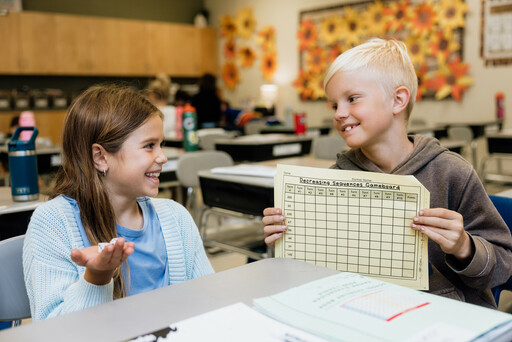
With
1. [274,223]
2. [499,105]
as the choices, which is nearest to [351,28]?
[499,105]

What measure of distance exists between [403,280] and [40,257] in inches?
27.9

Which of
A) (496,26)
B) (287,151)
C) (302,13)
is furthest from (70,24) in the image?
(496,26)

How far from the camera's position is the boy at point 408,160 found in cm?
103

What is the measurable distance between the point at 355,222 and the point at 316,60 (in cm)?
705

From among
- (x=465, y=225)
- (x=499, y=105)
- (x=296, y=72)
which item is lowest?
(x=465, y=225)

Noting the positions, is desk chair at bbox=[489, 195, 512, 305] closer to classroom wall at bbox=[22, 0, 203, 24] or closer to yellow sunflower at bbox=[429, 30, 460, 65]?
yellow sunflower at bbox=[429, 30, 460, 65]

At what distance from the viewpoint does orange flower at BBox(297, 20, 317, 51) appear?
7.75 meters

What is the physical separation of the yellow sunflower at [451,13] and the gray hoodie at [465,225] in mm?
5513

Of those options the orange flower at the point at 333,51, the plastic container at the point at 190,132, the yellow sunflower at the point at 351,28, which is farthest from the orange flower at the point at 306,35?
the plastic container at the point at 190,132

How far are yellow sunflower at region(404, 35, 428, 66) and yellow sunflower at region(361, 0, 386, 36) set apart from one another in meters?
0.46

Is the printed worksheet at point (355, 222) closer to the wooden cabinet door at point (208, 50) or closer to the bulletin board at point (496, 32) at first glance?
the bulletin board at point (496, 32)

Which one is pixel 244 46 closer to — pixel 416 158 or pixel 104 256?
pixel 416 158

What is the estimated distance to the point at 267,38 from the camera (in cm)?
852

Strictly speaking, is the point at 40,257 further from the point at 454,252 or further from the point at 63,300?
the point at 454,252
